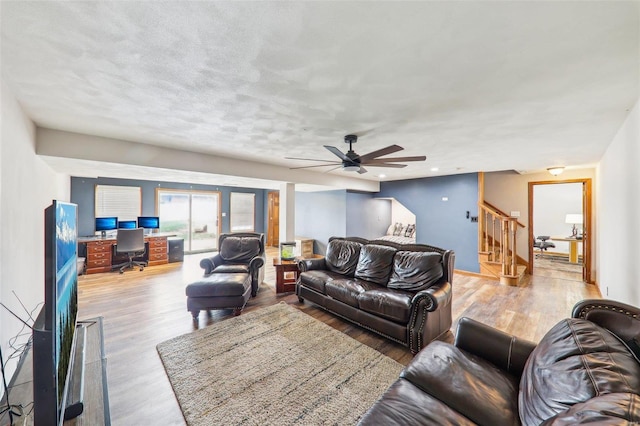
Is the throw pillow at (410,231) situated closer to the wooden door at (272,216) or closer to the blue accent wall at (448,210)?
the blue accent wall at (448,210)

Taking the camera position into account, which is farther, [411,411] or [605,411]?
[411,411]

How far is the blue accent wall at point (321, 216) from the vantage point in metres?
7.15

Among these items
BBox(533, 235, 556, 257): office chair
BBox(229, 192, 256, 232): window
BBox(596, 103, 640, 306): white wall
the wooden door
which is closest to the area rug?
BBox(596, 103, 640, 306): white wall

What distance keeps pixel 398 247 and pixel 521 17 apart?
8.96 ft

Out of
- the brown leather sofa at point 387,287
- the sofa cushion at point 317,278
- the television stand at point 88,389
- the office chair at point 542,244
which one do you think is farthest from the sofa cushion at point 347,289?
the office chair at point 542,244

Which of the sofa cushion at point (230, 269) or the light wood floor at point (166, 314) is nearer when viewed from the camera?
the light wood floor at point (166, 314)

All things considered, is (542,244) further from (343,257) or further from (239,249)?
(239,249)

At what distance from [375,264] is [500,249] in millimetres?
3799

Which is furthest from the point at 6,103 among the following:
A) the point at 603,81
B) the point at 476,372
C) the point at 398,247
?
the point at 603,81

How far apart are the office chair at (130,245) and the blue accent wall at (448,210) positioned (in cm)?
666

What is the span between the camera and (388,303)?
2725 mm

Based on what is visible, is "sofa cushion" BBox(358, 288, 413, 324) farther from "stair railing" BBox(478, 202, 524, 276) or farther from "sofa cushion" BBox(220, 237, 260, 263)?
"stair railing" BBox(478, 202, 524, 276)

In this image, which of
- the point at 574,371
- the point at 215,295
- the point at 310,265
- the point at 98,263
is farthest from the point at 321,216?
the point at 574,371

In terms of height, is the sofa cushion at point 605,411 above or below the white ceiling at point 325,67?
below
